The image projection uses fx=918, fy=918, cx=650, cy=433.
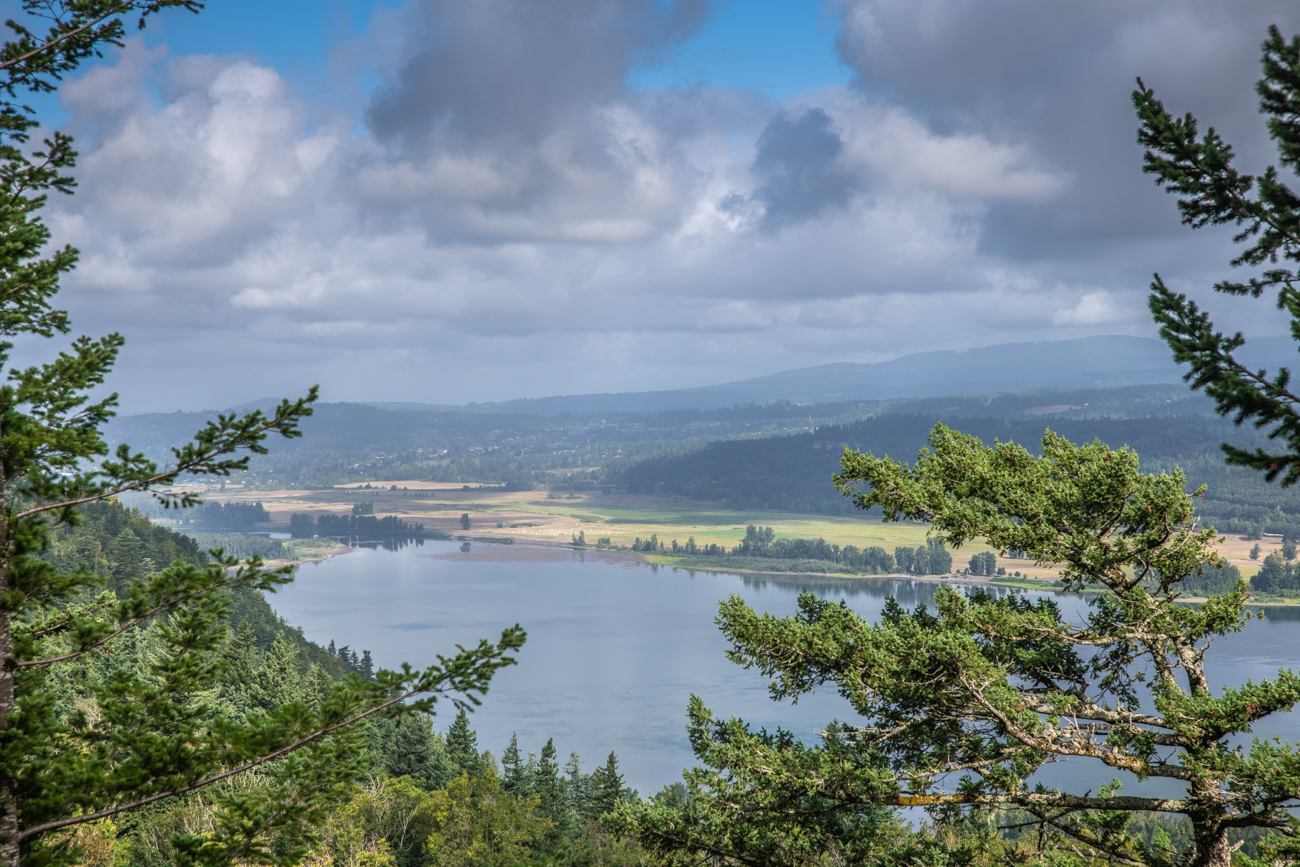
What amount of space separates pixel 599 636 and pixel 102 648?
98.0m

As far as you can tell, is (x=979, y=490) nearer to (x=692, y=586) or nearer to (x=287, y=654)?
(x=287, y=654)

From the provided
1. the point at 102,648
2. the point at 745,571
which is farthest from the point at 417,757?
the point at 745,571

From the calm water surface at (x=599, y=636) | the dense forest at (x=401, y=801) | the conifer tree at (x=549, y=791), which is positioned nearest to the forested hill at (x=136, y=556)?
the dense forest at (x=401, y=801)

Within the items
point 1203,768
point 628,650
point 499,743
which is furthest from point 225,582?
point 628,650

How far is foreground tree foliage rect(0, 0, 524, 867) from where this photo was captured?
268 inches

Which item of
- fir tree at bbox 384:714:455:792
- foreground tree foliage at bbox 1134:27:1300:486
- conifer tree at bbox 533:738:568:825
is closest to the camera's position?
foreground tree foliage at bbox 1134:27:1300:486

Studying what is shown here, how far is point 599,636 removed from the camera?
339 ft

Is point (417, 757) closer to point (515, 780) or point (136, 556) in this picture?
point (515, 780)

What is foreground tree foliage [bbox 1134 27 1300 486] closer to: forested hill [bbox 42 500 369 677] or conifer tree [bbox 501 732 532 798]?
conifer tree [bbox 501 732 532 798]

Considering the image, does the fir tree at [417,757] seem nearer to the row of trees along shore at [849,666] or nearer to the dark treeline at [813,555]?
the row of trees along shore at [849,666]

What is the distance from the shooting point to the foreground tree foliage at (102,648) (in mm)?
6805

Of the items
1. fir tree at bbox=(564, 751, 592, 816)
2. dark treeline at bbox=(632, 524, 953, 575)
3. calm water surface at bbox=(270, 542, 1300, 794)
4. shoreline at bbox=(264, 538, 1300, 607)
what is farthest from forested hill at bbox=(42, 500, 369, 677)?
dark treeline at bbox=(632, 524, 953, 575)

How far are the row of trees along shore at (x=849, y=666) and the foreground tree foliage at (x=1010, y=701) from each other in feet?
0.13

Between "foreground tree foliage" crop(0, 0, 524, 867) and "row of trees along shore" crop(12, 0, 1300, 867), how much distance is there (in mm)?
27
